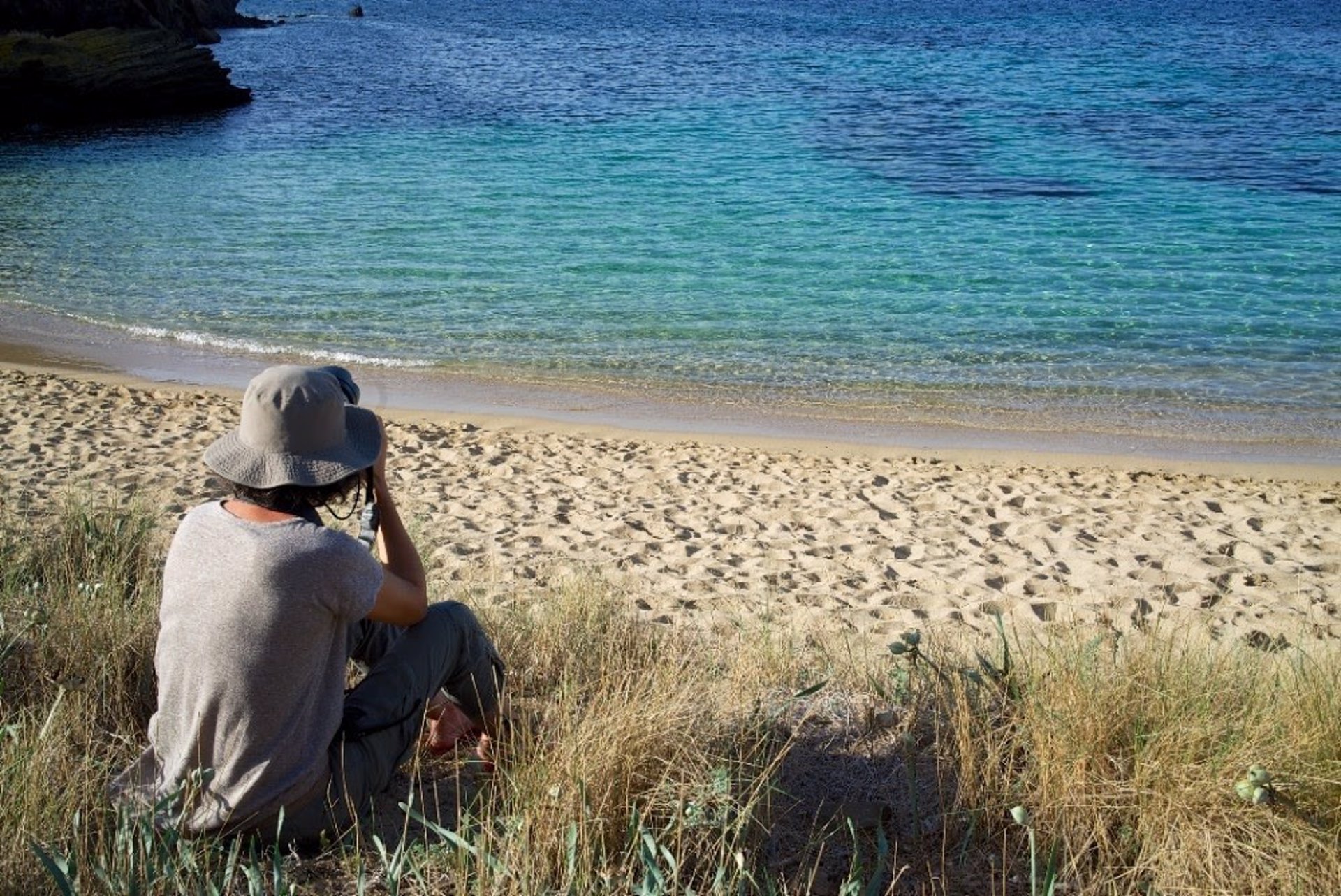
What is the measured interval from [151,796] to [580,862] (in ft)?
3.67

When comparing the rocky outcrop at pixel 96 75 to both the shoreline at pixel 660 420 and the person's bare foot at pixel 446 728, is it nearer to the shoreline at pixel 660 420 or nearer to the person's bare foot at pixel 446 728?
the shoreline at pixel 660 420

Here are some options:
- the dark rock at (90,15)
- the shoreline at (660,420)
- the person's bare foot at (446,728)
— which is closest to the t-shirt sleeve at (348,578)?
the person's bare foot at (446,728)

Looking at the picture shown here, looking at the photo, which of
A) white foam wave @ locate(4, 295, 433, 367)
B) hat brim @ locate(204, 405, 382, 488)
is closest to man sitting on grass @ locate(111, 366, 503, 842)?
hat brim @ locate(204, 405, 382, 488)

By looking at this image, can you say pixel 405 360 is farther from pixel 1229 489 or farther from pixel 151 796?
pixel 151 796

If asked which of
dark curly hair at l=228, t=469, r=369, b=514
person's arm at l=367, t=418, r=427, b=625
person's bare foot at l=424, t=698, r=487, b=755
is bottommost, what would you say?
person's bare foot at l=424, t=698, r=487, b=755

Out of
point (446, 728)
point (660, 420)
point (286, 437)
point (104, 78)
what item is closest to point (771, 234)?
point (660, 420)

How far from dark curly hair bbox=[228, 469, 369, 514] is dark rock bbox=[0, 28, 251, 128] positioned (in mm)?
28365

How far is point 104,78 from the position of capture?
28.5 metres

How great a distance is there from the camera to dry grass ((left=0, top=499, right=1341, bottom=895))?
9.23 ft

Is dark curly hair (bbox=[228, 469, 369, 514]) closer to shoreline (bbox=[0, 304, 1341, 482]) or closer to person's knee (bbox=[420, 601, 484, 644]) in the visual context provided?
person's knee (bbox=[420, 601, 484, 644])

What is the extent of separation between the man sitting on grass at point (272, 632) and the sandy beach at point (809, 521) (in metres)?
2.15

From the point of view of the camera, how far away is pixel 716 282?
44.9 feet

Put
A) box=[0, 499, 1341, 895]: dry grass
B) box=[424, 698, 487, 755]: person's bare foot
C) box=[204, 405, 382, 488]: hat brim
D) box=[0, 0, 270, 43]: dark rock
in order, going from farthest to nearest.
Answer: box=[0, 0, 270, 43]: dark rock < box=[424, 698, 487, 755]: person's bare foot < box=[204, 405, 382, 488]: hat brim < box=[0, 499, 1341, 895]: dry grass

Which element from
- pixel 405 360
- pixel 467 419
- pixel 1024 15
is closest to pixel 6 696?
pixel 467 419
